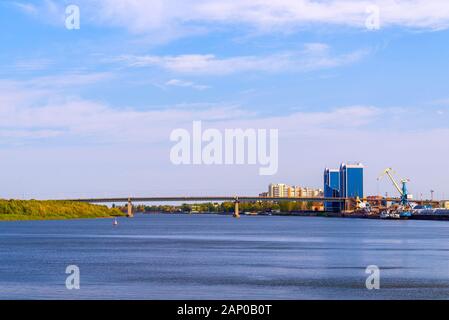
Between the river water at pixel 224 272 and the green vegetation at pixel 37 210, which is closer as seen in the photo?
the river water at pixel 224 272

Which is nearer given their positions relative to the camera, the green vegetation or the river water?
the river water

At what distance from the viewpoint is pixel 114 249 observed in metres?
69.1

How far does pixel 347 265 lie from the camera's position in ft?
170

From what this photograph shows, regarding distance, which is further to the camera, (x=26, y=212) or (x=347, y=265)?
(x=26, y=212)

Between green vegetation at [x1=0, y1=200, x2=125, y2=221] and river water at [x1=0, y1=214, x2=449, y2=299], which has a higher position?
green vegetation at [x1=0, y1=200, x2=125, y2=221]

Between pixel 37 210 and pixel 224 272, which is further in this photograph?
pixel 37 210

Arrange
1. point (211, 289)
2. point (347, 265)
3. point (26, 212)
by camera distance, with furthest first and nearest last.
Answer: point (26, 212) < point (347, 265) < point (211, 289)

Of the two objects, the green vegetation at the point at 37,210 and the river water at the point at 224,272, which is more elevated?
the green vegetation at the point at 37,210

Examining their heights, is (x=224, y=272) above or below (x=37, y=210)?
below

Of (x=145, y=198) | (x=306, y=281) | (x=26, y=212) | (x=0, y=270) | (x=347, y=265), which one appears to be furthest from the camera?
(x=145, y=198)
